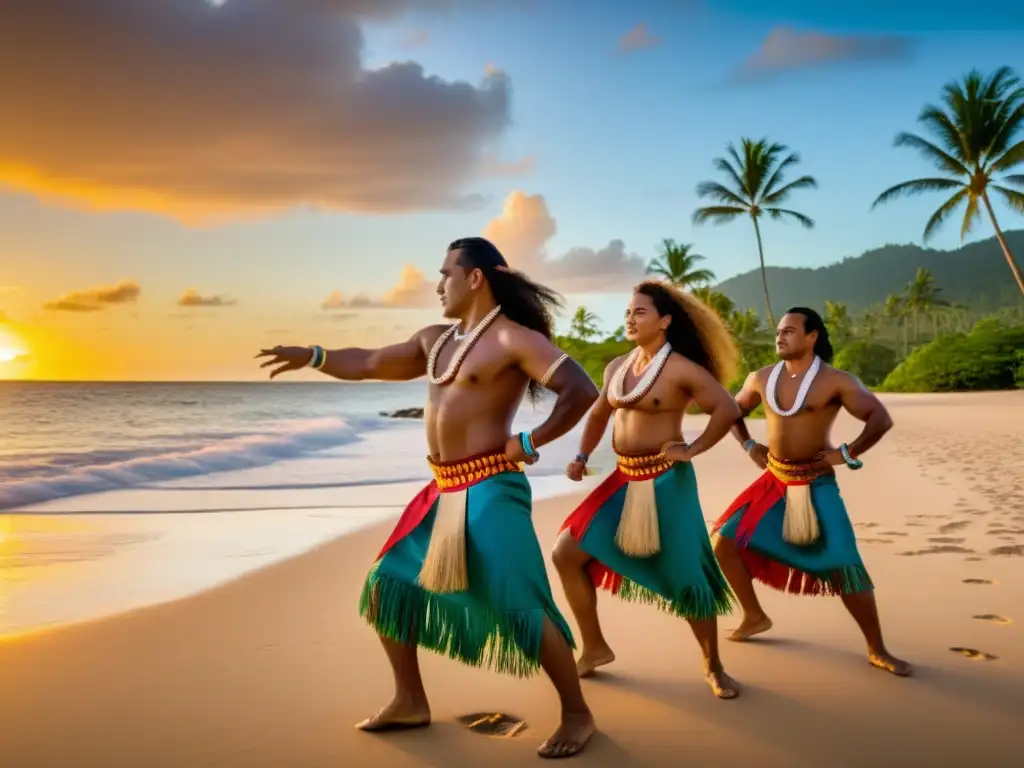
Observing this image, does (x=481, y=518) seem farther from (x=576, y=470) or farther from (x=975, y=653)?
(x=975, y=653)

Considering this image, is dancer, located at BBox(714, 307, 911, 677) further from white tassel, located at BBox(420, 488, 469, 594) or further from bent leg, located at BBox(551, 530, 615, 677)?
white tassel, located at BBox(420, 488, 469, 594)

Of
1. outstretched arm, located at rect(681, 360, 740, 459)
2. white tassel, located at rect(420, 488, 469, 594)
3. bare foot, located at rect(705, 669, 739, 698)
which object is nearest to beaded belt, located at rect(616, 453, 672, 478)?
outstretched arm, located at rect(681, 360, 740, 459)

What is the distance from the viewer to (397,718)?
11.2 feet

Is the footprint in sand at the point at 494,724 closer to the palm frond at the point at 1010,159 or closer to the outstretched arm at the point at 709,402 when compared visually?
the outstretched arm at the point at 709,402

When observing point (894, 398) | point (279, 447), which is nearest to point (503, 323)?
point (279, 447)

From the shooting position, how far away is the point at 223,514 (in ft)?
32.1

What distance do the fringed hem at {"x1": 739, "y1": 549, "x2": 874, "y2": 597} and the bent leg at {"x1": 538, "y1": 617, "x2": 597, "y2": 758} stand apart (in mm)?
1537

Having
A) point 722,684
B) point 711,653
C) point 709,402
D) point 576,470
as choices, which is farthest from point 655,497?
point 722,684

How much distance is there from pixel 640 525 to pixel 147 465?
1354 cm

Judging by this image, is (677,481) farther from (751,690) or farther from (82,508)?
(82,508)

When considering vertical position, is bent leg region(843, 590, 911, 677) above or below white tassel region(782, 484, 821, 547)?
below

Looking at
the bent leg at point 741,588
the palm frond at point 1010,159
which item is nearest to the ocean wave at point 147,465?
the bent leg at point 741,588

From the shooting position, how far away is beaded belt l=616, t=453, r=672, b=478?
4.12 m

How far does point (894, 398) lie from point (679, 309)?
3007cm
